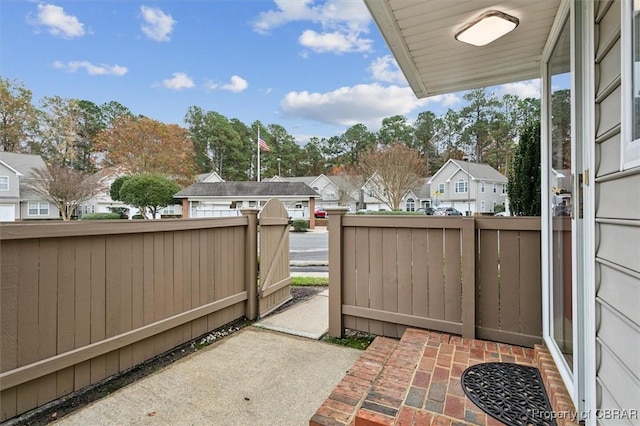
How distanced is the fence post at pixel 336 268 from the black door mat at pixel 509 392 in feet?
4.44

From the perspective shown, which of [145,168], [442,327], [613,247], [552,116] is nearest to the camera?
[613,247]

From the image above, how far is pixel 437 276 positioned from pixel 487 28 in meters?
1.84

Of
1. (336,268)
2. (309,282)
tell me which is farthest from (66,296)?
(309,282)

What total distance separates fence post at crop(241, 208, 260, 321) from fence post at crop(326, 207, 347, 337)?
3.50 ft

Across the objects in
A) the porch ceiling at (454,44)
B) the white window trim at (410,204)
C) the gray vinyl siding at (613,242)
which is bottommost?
the gray vinyl siding at (613,242)

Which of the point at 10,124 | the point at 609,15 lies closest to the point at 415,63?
the point at 609,15

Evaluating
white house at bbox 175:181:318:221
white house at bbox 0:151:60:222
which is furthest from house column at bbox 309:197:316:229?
white house at bbox 0:151:60:222

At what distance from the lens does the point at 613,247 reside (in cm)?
103

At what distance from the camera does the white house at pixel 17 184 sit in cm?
1450

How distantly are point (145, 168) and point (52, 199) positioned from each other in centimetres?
743

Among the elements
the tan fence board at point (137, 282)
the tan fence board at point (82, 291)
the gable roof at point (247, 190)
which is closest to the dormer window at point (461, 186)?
the gable roof at point (247, 190)

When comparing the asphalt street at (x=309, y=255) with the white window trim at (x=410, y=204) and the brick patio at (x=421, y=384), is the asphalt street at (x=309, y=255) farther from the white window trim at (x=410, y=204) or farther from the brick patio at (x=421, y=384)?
the white window trim at (x=410, y=204)

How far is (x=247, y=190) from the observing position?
2247cm

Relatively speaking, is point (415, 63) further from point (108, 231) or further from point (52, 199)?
point (52, 199)
